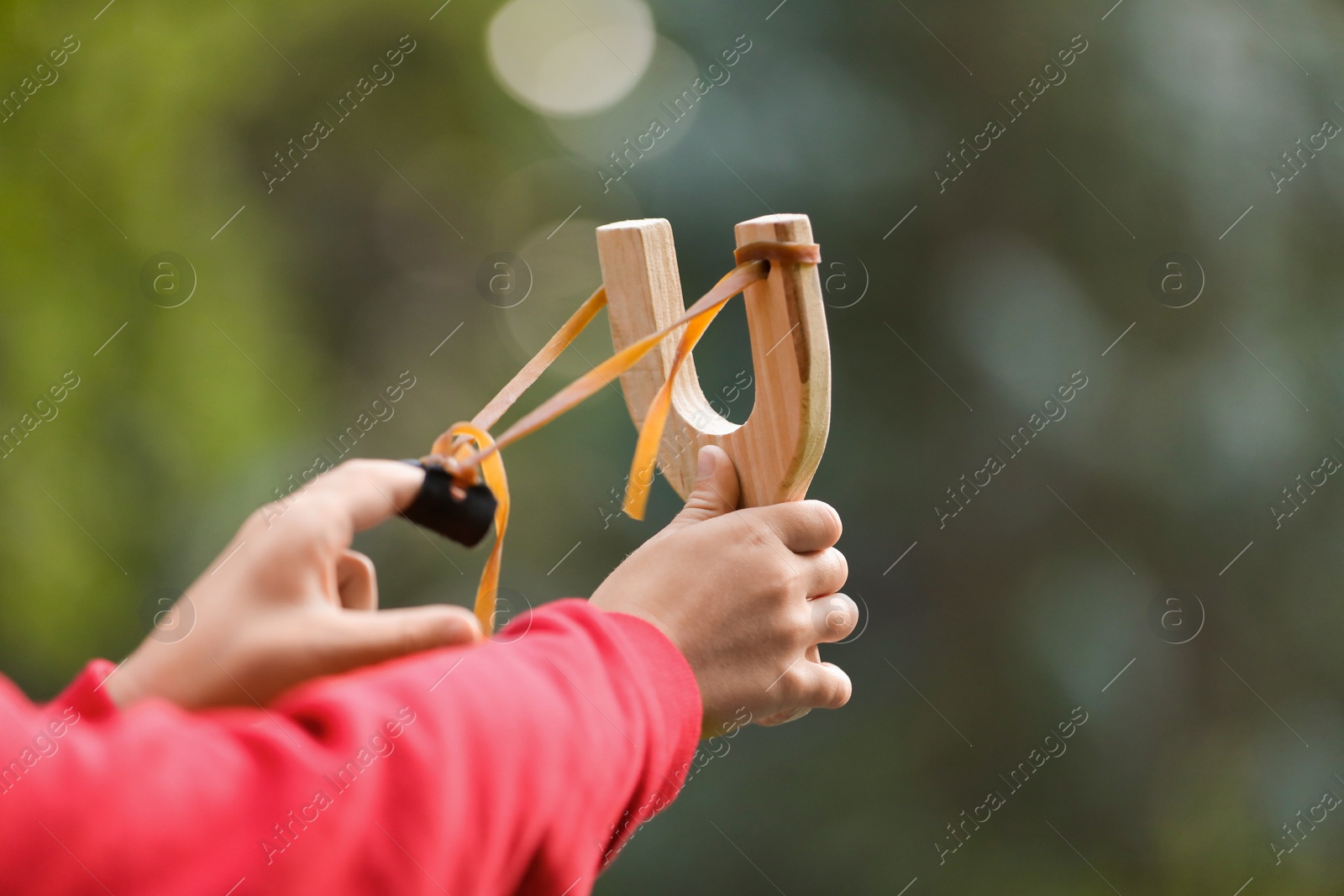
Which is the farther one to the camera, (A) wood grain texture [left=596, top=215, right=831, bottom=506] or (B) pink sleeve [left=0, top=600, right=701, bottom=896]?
(A) wood grain texture [left=596, top=215, right=831, bottom=506]

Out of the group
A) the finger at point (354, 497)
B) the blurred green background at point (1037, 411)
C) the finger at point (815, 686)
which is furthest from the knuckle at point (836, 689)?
the blurred green background at point (1037, 411)

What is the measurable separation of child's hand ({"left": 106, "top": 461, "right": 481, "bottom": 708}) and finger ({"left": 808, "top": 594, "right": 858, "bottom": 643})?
0.59 ft

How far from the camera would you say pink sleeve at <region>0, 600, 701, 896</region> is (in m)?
0.20

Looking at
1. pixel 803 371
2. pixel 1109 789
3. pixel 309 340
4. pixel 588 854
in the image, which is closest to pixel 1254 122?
pixel 1109 789

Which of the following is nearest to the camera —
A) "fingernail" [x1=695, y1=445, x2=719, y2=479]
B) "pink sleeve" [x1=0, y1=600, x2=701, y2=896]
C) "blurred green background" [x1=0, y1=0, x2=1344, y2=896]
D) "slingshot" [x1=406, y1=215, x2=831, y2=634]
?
"pink sleeve" [x1=0, y1=600, x2=701, y2=896]

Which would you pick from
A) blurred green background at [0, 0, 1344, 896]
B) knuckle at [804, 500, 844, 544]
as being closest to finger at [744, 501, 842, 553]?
knuckle at [804, 500, 844, 544]

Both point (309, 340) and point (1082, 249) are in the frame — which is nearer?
point (1082, 249)

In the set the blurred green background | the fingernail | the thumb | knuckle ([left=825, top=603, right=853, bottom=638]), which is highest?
the fingernail

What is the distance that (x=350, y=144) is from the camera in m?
1.45

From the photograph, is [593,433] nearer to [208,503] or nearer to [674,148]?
[674,148]

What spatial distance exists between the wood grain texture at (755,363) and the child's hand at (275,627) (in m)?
0.17

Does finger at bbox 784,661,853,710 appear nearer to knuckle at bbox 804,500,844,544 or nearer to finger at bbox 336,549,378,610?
knuckle at bbox 804,500,844,544

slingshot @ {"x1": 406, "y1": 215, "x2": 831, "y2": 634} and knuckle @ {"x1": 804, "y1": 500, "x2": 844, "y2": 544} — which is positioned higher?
slingshot @ {"x1": 406, "y1": 215, "x2": 831, "y2": 634}

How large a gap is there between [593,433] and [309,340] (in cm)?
53
